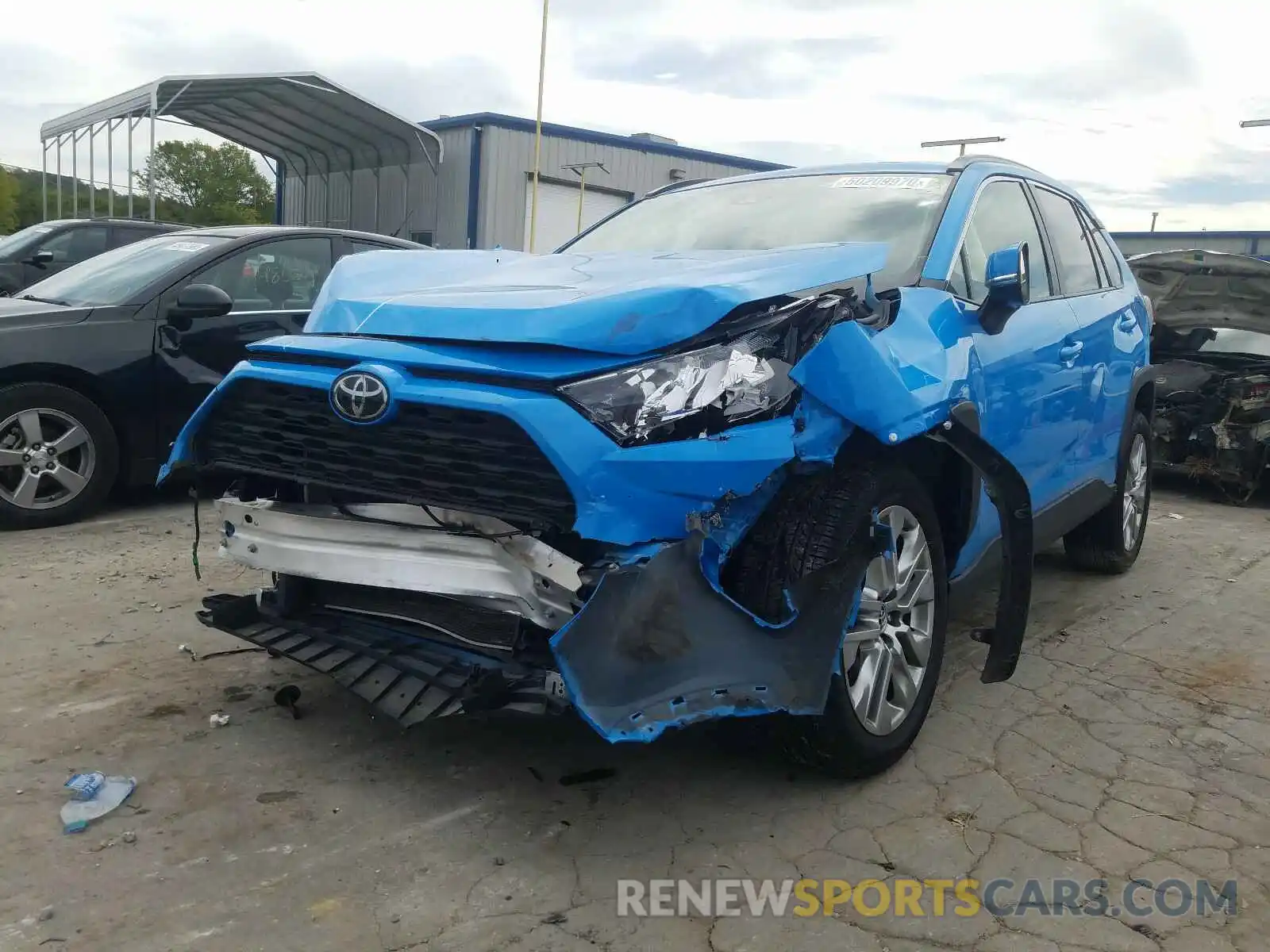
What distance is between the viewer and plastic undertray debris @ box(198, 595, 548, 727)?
97.6 inches

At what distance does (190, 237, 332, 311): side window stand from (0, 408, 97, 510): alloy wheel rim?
3.58 feet

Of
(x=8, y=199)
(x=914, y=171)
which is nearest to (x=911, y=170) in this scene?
(x=914, y=171)

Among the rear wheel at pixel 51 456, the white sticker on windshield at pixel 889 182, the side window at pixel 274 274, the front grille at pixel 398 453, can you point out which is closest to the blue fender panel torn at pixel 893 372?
the front grille at pixel 398 453

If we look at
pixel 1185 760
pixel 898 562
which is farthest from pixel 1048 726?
pixel 898 562

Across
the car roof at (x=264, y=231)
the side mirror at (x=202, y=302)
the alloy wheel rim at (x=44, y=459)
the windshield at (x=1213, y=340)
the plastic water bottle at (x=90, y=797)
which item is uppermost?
the car roof at (x=264, y=231)

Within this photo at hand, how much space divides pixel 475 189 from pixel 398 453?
19.3m

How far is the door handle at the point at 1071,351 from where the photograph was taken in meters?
4.02

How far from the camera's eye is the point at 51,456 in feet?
17.5

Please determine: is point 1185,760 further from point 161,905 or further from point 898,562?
point 161,905

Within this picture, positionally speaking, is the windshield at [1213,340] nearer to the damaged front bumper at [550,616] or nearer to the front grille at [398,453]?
the damaged front bumper at [550,616]

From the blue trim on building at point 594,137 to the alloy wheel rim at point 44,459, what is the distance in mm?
15525

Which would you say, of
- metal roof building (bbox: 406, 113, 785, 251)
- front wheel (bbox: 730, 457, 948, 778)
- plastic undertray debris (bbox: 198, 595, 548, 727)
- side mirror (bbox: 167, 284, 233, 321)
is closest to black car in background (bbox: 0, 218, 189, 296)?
side mirror (bbox: 167, 284, 233, 321)

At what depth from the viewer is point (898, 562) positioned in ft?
9.86

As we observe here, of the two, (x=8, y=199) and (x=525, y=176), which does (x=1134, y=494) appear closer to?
(x=525, y=176)
